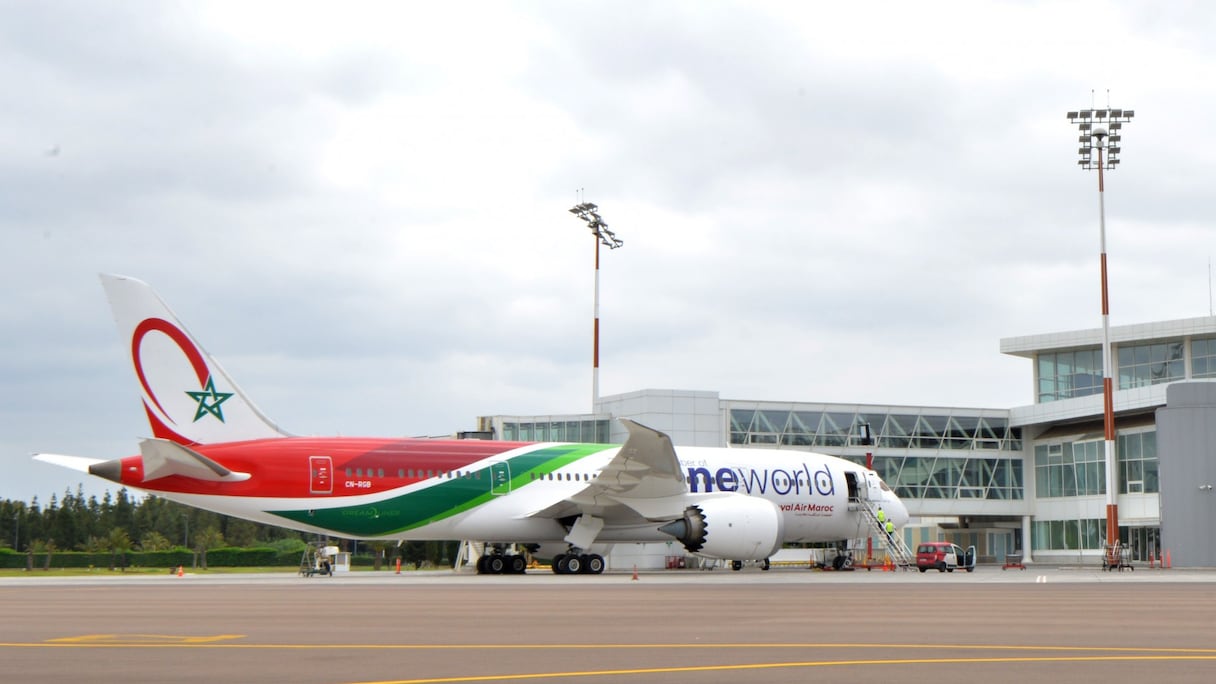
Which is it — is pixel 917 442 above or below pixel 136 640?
above

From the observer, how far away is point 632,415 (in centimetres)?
4706

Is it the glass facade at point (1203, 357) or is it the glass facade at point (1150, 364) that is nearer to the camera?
the glass facade at point (1203, 357)

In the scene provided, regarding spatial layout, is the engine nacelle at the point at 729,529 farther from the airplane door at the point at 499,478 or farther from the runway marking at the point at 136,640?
the runway marking at the point at 136,640

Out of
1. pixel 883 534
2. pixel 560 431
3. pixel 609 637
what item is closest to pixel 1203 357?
pixel 883 534

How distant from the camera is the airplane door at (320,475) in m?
31.6

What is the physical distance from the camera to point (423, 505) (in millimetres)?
32875

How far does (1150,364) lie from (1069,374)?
359cm

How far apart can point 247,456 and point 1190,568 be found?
29.6 m

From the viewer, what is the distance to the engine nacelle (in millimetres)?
33219

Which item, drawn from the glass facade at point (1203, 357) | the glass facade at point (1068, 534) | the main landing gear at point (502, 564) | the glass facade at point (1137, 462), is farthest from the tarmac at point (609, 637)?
the glass facade at point (1203, 357)

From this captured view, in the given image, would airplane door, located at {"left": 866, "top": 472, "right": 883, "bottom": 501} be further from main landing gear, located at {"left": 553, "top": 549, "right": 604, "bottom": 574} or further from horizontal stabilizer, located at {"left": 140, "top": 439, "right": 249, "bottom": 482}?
horizontal stabilizer, located at {"left": 140, "top": 439, "right": 249, "bottom": 482}

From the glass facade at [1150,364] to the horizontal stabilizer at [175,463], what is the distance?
42727mm

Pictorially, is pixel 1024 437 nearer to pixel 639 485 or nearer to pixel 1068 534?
pixel 1068 534

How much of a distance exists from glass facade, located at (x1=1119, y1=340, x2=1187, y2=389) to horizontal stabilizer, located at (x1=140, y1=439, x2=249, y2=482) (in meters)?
42.7
